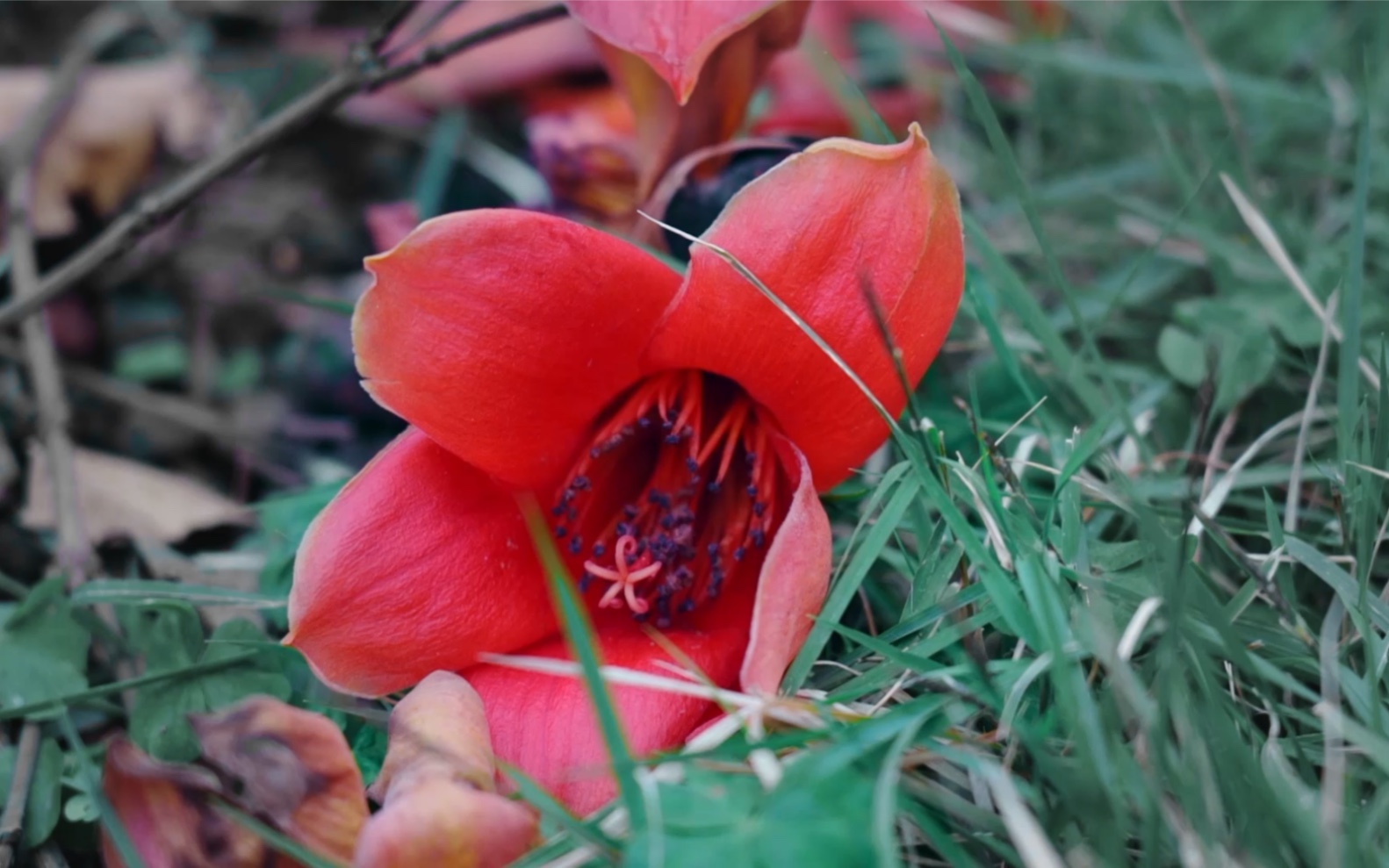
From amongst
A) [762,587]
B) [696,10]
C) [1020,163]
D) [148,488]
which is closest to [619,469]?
[762,587]

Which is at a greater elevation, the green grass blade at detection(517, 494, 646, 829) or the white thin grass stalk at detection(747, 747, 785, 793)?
the green grass blade at detection(517, 494, 646, 829)

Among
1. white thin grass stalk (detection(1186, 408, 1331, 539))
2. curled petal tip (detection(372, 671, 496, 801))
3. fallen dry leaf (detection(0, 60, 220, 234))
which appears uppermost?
fallen dry leaf (detection(0, 60, 220, 234))

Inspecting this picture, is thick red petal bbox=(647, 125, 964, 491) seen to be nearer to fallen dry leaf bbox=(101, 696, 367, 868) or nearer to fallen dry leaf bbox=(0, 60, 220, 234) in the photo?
fallen dry leaf bbox=(101, 696, 367, 868)

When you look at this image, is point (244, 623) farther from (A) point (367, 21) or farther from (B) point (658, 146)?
(A) point (367, 21)

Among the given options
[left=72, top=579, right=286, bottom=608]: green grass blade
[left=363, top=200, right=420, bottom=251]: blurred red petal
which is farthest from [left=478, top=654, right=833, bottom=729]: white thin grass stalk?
[left=363, top=200, right=420, bottom=251]: blurred red petal

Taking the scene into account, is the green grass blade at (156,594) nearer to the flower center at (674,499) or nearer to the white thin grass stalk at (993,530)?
the flower center at (674,499)
